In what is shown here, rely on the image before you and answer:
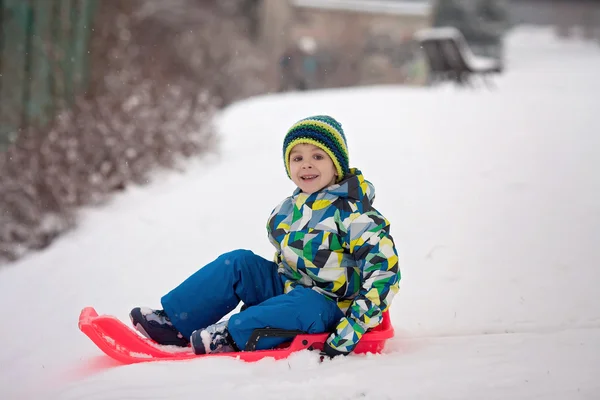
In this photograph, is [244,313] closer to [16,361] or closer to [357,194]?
[357,194]

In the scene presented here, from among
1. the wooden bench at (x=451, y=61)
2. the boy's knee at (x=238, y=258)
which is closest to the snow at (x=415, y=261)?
the boy's knee at (x=238, y=258)

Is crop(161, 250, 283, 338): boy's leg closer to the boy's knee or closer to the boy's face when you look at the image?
the boy's knee

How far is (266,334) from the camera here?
2350 millimetres

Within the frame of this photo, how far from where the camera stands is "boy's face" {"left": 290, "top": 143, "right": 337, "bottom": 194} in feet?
8.20

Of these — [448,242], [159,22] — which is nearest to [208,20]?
[159,22]

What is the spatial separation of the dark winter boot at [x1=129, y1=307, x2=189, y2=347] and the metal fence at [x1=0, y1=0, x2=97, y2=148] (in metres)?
→ 5.37

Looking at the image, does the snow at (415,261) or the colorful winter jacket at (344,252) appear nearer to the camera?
the snow at (415,261)

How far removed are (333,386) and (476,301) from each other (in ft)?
4.26

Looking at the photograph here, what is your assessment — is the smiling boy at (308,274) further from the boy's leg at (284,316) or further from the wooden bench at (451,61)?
the wooden bench at (451,61)

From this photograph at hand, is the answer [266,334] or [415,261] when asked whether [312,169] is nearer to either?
[266,334]

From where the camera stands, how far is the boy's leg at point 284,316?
2336mm

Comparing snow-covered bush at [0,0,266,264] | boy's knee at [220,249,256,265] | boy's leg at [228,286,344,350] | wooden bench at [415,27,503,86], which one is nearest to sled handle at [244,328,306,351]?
boy's leg at [228,286,344,350]

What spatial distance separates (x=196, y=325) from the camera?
100 inches

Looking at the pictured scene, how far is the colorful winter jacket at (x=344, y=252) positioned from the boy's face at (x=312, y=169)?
4 centimetres
